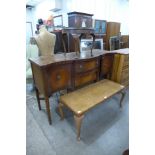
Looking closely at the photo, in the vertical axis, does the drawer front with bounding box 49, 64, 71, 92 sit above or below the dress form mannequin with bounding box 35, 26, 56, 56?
below

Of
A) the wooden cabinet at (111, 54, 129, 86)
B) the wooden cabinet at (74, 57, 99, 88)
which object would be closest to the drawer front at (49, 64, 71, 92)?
the wooden cabinet at (74, 57, 99, 88)

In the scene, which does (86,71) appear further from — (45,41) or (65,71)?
(45,41)

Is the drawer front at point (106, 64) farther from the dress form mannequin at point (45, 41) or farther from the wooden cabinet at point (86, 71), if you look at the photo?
the dress form mannequin at point (45, 41)

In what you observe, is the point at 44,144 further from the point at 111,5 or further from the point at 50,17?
the point at 50,17

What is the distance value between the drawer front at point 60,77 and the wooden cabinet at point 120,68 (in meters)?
1.16

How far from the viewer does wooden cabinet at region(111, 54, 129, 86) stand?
8.48 feet

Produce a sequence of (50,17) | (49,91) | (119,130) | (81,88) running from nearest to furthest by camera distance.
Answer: (49,91), (119,130), (81,88), (50,17)

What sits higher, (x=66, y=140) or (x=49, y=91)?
(x=49, y=91)

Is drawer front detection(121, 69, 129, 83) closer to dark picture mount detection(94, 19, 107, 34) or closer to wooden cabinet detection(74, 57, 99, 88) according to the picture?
wooden cabinet detection(74, 57, 99, 88)

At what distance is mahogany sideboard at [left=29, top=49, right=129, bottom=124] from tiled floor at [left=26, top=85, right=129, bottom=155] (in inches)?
7.8

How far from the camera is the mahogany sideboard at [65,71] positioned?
1661 millimetres
